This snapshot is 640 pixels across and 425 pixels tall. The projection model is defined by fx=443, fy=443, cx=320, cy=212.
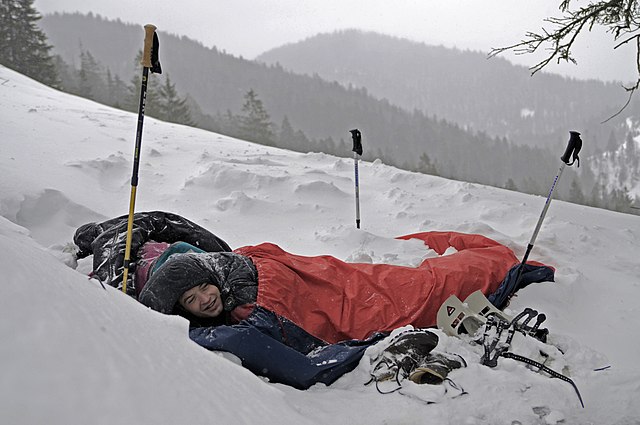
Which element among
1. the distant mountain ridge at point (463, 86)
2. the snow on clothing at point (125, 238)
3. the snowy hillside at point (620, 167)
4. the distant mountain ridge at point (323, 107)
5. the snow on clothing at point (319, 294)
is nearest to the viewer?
the snow on clothing at point (319, 294)

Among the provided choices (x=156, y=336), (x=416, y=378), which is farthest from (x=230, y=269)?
(x=156, y=336)

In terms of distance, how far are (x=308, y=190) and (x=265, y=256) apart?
281 centimetres

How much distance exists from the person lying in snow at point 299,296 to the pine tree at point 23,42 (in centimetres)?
2260

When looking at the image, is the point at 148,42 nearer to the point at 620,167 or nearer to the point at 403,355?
the point at 403,355

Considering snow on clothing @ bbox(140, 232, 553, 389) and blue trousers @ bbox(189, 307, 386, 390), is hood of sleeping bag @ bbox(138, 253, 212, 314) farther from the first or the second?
blue trousers @ bbox(189, 307, 386, 390)

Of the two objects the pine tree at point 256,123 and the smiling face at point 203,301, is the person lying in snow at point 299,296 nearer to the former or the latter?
the smiling face at point 203,301

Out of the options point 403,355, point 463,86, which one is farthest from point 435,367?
point 463,86

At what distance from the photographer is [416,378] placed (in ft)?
6.68

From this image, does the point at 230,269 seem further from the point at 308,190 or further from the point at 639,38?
the point at 639,38

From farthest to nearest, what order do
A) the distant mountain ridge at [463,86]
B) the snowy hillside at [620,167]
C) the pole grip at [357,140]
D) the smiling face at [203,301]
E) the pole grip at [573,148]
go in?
the distant mountain ridge at [463,86] < the snowy hillside at [620,167] < the pole grip at [357,140] < the pole grip at [573,148] < the smiling face at [203,301]

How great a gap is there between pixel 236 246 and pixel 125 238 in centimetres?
137

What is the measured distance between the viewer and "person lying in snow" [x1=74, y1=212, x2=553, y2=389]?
2168mm

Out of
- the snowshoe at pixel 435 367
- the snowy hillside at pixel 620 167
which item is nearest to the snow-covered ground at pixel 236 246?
the snowshoe at pixel 435 367

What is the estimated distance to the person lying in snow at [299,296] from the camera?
7.11ft
